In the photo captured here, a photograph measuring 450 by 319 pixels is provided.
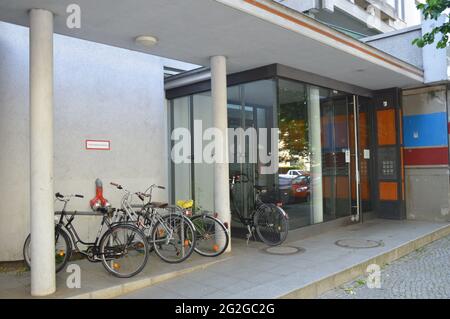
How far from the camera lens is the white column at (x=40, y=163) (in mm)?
3832

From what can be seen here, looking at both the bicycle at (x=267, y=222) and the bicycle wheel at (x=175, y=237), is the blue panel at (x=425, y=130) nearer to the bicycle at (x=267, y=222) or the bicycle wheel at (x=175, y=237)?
the bicycle at (x=267, y=222)

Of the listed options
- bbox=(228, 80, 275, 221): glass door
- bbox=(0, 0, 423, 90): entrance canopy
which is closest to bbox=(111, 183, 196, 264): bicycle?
bbox=(228, 80, 275, 221): glass door

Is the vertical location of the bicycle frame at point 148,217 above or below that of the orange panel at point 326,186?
below

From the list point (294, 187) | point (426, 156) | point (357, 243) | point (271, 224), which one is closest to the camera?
point (271, 224)

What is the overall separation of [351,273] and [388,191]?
13.8 ft

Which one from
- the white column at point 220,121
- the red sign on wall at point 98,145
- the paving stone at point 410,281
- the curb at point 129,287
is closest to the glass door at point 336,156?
the paving stone at point 410,281

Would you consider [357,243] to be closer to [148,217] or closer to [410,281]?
[410,281]

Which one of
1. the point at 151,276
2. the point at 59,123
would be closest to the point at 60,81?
the point at 59,123

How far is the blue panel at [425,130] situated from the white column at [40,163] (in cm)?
733

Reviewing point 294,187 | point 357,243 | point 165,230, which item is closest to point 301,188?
point 294,187

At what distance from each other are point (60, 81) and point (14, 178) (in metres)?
1.59

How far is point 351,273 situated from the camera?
15.8ft

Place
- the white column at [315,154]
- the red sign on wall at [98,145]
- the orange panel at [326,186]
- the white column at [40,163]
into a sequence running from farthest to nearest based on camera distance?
the orange panel at [326,186], the white column at [315,154], the red sign on wall at [98,145], the white column at [40,163]

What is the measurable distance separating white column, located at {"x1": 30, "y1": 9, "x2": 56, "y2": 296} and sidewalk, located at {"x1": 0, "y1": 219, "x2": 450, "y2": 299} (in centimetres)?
29
